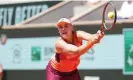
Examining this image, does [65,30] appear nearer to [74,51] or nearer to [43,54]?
[74,51]

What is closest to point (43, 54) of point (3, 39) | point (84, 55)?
point (84, 55)

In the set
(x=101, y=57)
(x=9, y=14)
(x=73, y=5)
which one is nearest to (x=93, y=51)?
(x=101, y=57)

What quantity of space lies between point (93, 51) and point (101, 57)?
219 mm

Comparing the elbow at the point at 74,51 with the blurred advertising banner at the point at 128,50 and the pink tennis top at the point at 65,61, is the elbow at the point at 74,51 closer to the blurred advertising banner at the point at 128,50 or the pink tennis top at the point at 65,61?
the pink tennis top at the point at 65,61

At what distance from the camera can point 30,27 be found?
1107 cm

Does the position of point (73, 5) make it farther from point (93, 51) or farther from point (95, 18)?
point (93, 51)

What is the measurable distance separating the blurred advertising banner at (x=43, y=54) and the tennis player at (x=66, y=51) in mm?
3275

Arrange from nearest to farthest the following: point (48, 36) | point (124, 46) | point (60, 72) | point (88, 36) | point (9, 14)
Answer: point (88, 36) < point (60, 72) < point (124, 46) < point (48, 36) < point (9, 14)

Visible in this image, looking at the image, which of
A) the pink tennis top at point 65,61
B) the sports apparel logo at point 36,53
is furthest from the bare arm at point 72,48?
the sports apparel logo at point 36,53

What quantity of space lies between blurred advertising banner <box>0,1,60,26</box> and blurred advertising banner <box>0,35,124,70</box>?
3.00m

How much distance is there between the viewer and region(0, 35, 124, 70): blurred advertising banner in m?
9.75

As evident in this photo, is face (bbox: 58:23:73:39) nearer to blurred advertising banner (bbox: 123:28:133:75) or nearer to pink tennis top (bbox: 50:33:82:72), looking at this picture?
pink tennis top (bbox: 50:33:82:72)

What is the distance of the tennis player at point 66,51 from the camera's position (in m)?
5.86

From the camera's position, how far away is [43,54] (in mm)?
10672
